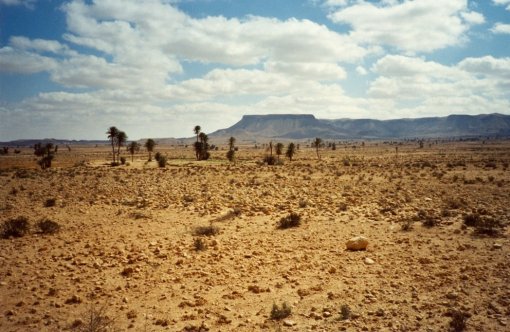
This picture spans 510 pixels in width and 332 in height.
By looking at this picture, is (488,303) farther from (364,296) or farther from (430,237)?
(430,237)

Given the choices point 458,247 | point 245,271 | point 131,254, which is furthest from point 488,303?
point 131,254

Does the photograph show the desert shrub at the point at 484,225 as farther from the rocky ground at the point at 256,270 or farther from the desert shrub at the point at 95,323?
the desert shrub at the point at 95,323

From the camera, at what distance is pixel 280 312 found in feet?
19.9

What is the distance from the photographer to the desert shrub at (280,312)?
19.9 feet

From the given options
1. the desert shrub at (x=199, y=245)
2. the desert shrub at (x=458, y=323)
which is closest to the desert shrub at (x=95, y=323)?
the desert shrub at (x=199, y=245)

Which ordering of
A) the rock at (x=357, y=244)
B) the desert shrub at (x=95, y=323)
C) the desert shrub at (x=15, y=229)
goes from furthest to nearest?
the desert shrub at (x=15, y=229) → the rock at (x=357, y=244) → the desert shrub at (x=95, y=323)

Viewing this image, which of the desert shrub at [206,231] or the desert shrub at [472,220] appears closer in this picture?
the desert shrub at [206,231]

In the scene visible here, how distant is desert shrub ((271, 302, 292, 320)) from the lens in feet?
19.9

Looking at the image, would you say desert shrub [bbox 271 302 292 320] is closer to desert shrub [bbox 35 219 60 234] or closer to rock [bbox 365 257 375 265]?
rock [bbox 365 257 375 265]

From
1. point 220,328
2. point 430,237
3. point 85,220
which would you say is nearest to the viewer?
point 220,328

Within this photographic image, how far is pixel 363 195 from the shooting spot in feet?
59.1

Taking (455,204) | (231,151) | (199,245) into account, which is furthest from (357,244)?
(231,151)

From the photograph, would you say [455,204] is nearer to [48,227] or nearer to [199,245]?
[199,245]

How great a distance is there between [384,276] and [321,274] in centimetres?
145
